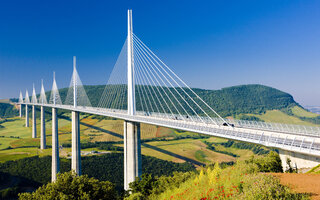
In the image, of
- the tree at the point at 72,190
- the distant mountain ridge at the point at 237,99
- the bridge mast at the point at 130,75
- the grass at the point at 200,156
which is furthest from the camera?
the distant mountain ridge at the point at 237,99

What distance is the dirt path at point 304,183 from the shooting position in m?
9.52

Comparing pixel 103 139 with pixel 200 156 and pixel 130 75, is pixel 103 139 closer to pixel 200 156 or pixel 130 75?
pixel 200 156

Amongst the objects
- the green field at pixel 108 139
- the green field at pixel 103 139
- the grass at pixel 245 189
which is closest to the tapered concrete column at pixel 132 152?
the grass at pixel 245 189

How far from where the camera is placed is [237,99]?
177m

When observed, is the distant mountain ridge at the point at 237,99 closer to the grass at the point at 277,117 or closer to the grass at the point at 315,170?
the grass at the point at 277,117

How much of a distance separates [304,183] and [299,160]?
3.47 metres

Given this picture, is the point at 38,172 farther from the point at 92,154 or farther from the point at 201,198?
the point at 201,198

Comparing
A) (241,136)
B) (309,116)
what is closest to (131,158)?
(241,136)

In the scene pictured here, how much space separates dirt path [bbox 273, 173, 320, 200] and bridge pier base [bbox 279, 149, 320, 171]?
1307mm

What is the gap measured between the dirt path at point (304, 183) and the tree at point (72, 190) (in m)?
11.5

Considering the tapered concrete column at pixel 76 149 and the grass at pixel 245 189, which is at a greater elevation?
the grass at pixel 245 189

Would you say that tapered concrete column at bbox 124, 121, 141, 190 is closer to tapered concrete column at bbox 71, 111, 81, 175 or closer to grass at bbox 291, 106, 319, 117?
tapered concrete column at bbox 71, 111, 81, 175

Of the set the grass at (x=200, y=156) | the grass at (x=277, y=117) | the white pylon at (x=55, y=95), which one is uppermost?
the white pylon at (x=55, y=95)

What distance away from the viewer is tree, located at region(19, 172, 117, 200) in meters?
13.5
